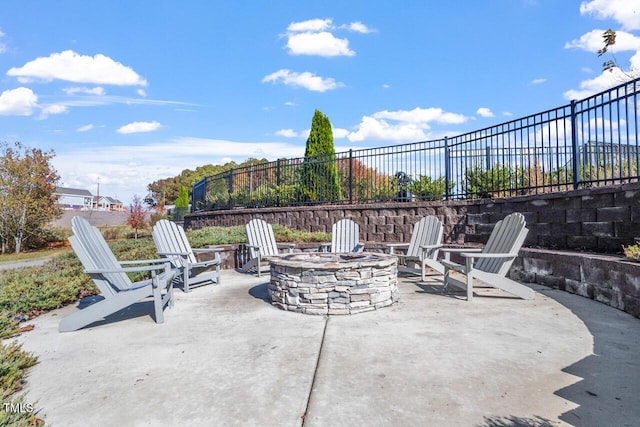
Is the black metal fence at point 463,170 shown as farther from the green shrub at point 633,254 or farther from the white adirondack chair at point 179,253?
the white adirondack chair at point 179,253

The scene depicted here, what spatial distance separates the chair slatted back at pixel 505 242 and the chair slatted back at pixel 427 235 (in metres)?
0.92

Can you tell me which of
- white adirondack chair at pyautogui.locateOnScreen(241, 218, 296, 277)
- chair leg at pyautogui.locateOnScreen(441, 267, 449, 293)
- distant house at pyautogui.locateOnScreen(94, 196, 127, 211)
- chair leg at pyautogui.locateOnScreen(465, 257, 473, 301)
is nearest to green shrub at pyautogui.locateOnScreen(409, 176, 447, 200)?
chair leg at pyautogui.locateOnScreen(441, 267, 449, 293)

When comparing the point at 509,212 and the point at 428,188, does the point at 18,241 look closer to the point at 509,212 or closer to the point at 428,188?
the point at 428,188

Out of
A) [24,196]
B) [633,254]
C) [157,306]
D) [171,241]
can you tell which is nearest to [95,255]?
[157,306]

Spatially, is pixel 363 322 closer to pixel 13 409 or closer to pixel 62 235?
pixel 13 409

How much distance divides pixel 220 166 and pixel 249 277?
136ft

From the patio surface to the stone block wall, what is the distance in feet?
4.56

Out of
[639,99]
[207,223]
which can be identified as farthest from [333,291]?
[207,223]

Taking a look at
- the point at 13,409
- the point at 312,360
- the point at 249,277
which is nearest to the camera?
→ the point at 13,409

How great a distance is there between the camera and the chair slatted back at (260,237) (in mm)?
7109

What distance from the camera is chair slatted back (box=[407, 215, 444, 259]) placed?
6319 millimetres

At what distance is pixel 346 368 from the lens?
2.64m

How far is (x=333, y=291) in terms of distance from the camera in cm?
427

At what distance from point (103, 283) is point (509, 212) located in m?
6.80
